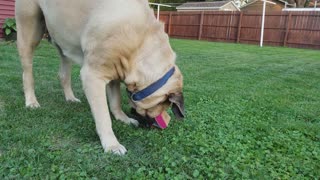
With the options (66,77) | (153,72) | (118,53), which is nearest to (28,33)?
(66,77)

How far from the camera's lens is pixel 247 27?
72.9 ft

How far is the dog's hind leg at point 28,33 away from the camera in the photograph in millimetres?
3602

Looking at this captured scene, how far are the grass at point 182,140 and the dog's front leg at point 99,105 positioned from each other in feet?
0.37

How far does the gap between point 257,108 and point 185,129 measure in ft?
4.43

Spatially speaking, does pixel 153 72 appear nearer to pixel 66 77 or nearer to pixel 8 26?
pixel 66 77

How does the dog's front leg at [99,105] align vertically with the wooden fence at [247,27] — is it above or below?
above

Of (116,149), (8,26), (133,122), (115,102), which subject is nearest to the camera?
(116,149)

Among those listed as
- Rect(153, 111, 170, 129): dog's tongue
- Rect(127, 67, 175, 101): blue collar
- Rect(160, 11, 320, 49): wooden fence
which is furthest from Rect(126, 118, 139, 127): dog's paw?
Rect(160, 11, 320, 49): wooden fence

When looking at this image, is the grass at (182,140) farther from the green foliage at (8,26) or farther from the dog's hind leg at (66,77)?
the green foliage at (8,26)

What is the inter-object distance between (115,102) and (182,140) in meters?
0.93

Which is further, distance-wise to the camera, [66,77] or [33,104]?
[66,77]

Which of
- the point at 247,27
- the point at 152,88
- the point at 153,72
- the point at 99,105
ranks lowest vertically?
the point at 247,27

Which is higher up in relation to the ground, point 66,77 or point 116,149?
point 66,77

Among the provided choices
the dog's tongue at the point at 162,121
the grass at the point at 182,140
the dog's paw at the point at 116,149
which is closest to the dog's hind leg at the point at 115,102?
the grass at the point at 182,140
